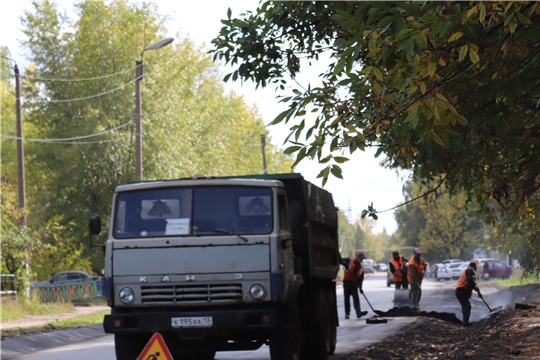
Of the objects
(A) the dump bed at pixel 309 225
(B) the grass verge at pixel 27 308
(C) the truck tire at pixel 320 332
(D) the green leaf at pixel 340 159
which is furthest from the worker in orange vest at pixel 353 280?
(D) the green leaf at pixel 340 159

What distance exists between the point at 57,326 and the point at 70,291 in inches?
532

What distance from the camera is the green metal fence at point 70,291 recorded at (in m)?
34.1

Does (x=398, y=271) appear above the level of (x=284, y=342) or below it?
above

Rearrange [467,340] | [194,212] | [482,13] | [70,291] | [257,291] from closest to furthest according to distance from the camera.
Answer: [482,13] < [257,291] < [194,212] < [467,340] < [70,291]

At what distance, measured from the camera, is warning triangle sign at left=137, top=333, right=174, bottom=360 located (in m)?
8.30

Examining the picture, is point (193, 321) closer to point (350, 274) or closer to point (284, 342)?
point (284, 342)

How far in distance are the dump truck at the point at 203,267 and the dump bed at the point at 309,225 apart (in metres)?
0.27

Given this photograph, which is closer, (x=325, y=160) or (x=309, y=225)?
(x=325, y=160)

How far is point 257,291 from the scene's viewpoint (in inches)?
438

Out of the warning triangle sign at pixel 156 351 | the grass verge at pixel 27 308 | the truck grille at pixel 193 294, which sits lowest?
the grass verge at pixel 27 308

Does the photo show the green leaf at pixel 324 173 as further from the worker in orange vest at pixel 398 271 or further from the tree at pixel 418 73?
the worker in orange vest at pixel 398 271

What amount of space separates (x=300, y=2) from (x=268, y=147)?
186ft

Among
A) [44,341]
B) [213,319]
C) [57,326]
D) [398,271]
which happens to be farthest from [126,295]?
[398,271]

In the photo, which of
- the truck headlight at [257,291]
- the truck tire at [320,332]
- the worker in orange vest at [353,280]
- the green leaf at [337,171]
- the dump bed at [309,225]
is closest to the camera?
the green leaf at [337,171]
